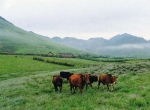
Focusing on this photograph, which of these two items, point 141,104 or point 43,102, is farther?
point 43,102

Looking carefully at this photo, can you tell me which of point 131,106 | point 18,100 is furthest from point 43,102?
point 131,106

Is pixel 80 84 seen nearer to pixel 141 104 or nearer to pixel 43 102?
pixel 43 102

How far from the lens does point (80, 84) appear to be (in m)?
21.6

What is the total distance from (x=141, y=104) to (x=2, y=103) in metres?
13.1

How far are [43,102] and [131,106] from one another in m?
8.10

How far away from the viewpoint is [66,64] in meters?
87.9

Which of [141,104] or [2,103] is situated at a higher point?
[141,104]

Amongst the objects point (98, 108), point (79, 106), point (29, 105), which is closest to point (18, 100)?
point (29, 105)

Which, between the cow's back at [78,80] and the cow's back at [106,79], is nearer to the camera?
the cow's back at [78,80]

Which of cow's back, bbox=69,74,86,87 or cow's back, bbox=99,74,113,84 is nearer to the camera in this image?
cow's back, bbox=69,74,86,87

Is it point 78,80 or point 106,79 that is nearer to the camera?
point 78,80

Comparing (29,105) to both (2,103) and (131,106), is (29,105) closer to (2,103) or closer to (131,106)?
(2,103)

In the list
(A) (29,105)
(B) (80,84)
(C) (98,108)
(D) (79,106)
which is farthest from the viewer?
(B) (80,84)

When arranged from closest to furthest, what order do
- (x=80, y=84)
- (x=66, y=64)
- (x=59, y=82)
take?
(x=80, y=84) < (x=59, y=82) < (x=66, y=64)
